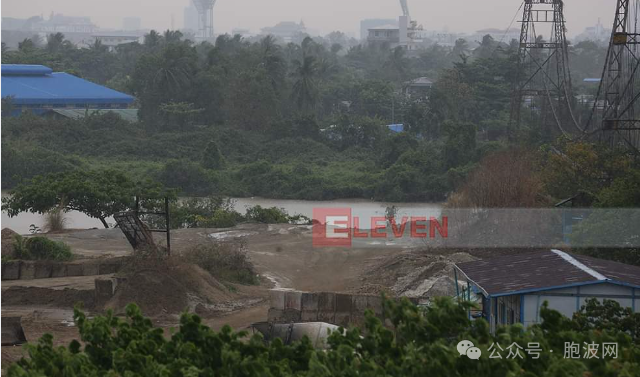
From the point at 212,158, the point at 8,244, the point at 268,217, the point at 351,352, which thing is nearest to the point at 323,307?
the point at 8,244

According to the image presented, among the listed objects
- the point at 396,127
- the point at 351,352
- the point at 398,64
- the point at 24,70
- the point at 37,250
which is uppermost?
the point at 398,64

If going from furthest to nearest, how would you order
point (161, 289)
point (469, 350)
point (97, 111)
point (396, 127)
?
point (396, 127) → point (97, 111) → point (161, 289) → point (469, 350)

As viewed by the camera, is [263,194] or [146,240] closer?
[146,240]

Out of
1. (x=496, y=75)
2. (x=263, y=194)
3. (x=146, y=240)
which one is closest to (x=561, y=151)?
(x=263, y=194)

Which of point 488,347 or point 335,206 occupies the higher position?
point 488,347

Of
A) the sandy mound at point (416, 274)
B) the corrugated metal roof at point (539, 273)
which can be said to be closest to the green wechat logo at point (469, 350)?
the corrugated metal roof at point (539, 273)

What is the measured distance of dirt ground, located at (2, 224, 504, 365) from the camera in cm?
1277

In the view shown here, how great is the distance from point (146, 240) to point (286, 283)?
3.26 m

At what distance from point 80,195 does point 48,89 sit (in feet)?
65.0

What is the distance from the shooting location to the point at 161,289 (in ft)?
43.2

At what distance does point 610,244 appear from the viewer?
14.0 meters

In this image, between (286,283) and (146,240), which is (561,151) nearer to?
(286,283)

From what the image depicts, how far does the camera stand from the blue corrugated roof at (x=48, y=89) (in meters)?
36.9

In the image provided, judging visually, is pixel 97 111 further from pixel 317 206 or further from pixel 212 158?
pixel 317 206
